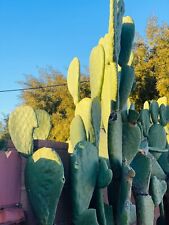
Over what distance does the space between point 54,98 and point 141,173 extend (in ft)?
41.7

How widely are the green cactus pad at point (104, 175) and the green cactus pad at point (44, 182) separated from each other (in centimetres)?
42

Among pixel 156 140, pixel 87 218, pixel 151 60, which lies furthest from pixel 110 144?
pixel 151 60

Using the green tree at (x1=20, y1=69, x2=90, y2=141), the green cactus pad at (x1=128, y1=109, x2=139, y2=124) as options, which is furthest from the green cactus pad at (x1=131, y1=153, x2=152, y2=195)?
the green tree at (x1=20, y1=69, x2=90, y2=141)

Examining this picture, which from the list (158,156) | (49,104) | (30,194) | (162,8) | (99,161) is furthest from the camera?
(49,104)

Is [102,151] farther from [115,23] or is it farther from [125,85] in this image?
[115,23]

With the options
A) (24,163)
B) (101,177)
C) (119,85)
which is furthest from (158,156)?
(24,163)

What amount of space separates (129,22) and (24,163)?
1.61 metres

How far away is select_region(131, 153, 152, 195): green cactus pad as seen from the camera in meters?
3.57

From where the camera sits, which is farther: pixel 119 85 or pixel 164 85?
pixel 164 85

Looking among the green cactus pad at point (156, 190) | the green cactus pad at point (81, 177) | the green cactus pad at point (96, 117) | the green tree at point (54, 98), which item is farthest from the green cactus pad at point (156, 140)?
the green tree at point (54, 98)

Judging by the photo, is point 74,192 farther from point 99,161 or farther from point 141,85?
point 141,85

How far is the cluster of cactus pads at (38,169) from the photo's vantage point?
251 centimetres

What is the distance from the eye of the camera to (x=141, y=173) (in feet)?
11.8

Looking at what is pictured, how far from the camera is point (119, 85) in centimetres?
341
